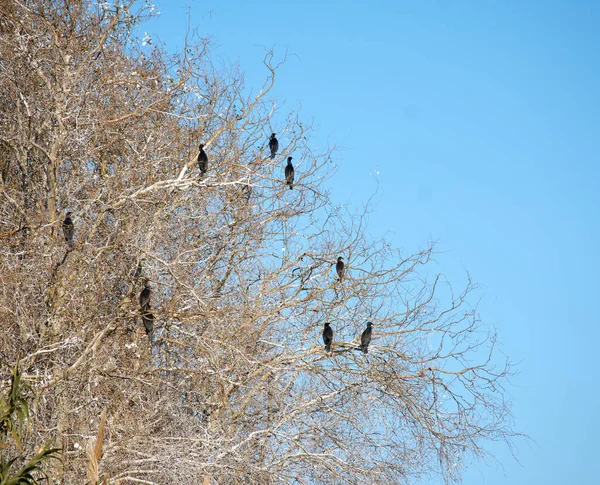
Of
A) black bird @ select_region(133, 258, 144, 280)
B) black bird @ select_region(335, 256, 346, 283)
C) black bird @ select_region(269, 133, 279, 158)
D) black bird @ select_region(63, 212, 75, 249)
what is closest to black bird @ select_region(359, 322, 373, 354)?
black bird @ select_region(335, 256, 346, 283)

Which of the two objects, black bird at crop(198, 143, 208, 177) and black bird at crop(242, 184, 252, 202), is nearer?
black bird at crop(198, 143, 208, 177)

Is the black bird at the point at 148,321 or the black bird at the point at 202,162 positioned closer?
the black bird at the point at 148,321

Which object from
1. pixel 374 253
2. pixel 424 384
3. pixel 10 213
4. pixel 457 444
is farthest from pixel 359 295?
pixel 10 213

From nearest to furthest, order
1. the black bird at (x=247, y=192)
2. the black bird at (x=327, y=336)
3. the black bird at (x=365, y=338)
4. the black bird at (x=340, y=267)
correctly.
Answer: the black bird at (x=365, y=338), the black bird at (x=327, y=336), the black bird at (x=340, y=267), the black bird at (x=247, y=192)

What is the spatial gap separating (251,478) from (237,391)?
1.92 meters

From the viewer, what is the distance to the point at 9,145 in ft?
36.8

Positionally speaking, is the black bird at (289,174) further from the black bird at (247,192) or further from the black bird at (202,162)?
the black bird at (202,162)

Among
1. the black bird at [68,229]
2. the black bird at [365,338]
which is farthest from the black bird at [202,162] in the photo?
the black bird at [365,338]

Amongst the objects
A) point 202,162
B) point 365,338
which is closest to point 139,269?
point 202,162

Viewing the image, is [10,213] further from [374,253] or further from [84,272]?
[374,253]

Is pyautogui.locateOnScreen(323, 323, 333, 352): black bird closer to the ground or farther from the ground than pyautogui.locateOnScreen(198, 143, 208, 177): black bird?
closer to the ground

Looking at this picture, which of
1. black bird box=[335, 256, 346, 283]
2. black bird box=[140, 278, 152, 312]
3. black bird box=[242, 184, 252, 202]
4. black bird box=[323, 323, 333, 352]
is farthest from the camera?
black bird box=[242, 184, 252, 202]

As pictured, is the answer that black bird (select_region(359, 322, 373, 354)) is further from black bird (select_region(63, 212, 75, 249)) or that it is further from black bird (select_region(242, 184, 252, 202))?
black bird (select_region(63, 212, 75, 249))

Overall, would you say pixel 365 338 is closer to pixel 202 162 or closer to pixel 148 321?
pixel 148 321
